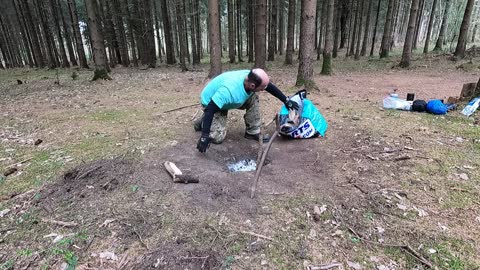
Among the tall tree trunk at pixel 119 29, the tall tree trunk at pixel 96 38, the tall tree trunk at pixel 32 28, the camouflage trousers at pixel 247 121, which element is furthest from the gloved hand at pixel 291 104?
the tall tree trunk at pixel 32 28

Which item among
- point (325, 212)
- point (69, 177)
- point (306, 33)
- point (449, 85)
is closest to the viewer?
point (325, 212)

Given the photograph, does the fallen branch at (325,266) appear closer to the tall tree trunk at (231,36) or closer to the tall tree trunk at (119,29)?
the tall tree trunk at (231,36)

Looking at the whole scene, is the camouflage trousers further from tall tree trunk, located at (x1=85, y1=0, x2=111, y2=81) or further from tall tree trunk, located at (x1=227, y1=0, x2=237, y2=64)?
tall tree trunk, located at (x1=227, y1=0, x2=237, y2=64)

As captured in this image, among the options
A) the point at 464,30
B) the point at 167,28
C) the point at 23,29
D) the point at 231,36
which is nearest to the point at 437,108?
the point at 464,30

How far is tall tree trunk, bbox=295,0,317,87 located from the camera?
6.96m

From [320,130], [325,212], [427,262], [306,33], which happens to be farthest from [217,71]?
[427,262]

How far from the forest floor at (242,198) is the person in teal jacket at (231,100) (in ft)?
0.81

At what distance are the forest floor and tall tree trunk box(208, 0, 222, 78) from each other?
4558 mm

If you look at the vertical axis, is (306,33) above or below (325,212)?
above

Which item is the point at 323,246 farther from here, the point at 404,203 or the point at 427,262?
the point at 404,203

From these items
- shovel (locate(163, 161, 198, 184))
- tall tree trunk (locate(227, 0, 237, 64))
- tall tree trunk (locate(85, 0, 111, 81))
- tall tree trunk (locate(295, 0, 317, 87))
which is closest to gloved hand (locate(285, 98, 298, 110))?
shovel (locate(163, 161, 198, 184))

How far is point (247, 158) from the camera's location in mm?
4242

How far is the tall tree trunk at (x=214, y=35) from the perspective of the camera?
8828mm

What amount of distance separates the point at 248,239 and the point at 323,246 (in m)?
0.63
